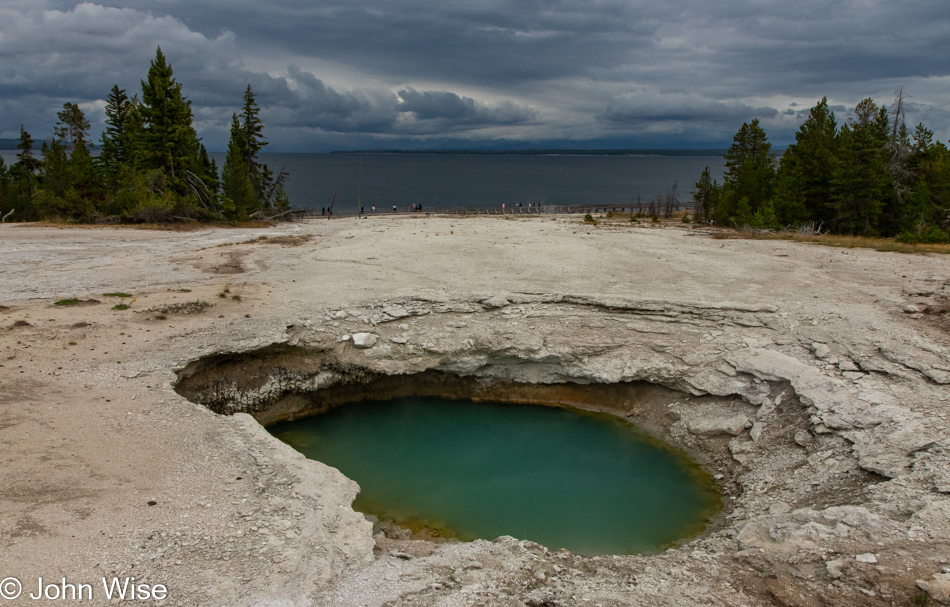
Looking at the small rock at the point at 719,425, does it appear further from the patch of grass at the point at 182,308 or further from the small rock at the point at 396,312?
the patch of grass at the point at 182,308

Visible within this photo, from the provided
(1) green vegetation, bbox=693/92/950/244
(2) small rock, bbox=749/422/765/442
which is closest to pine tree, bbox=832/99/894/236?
(1) green vegetation, bbox=693/92/950/244

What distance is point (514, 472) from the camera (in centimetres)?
1428

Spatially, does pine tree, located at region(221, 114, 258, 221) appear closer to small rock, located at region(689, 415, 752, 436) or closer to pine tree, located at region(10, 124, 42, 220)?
pine tree, located at region(10, 124, 42, 220)

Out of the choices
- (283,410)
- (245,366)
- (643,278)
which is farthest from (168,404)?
(643,278)

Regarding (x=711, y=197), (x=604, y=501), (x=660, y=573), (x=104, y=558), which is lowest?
(x=604, y=501)

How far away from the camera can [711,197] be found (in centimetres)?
4909

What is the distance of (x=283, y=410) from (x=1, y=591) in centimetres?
960

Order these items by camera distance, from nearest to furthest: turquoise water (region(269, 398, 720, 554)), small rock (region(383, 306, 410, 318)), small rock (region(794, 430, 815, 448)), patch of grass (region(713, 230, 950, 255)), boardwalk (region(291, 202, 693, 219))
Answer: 1. turquoise water (region(269, 398, 720, 554))
2. small rock (region(794, 430, 815, 448))
3. small rock (region(383, 306, 410, 318))
4. patch of grass (region(713, 230, 950, 255))
5. boardwalk (region(291, 202, 693, 219))

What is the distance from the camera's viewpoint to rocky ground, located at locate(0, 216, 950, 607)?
293 inches

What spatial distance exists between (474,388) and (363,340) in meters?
4.01

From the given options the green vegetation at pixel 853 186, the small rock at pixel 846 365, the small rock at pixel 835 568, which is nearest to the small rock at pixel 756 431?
the small rock at pixel 846 365

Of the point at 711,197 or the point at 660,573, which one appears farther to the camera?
the point at 711,197

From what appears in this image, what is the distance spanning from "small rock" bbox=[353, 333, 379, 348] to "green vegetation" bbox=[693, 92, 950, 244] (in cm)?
2929

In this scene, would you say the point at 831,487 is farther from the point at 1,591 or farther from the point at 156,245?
the point at 156,245
